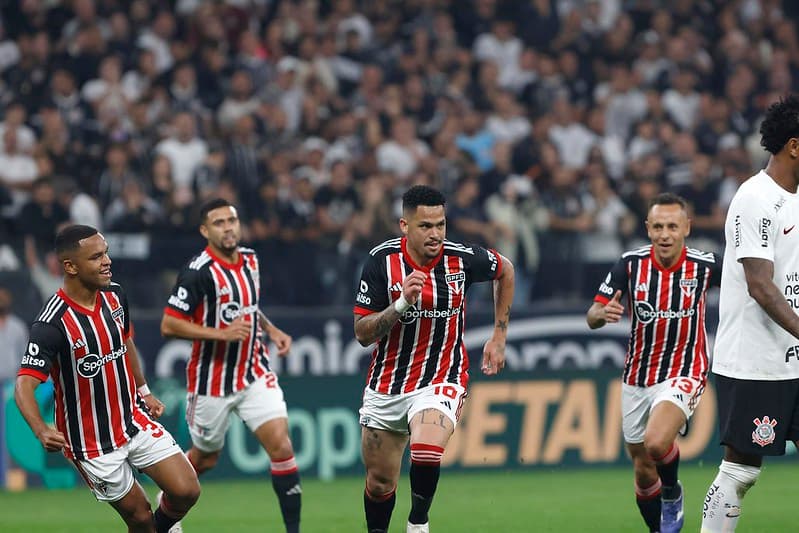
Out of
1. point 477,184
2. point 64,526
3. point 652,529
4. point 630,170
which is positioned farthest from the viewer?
point 630,170

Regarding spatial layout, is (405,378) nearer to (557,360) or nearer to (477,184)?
(557,360)

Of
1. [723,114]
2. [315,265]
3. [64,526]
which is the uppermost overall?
[723,114]

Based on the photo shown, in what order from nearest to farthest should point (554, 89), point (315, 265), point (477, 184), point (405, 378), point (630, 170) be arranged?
point (405, 378) < point (315, 265) < point (477, 184) < point (630, 170) < point (554, 89)

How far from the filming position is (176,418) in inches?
531

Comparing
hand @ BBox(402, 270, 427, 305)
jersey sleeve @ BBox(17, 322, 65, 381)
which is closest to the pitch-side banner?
jersey sleeve @ BBox(17, 322, 65, 381)

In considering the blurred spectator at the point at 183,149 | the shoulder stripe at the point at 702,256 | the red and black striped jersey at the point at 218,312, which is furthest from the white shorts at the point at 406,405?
the blurred spectator at the point at 183,149

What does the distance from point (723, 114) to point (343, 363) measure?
7845mm

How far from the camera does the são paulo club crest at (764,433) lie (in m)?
7.08

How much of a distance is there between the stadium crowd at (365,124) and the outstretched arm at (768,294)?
792cm

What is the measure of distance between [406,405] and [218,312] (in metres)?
2.19

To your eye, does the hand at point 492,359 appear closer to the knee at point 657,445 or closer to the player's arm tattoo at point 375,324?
the player's arm tattoo at point 375,324

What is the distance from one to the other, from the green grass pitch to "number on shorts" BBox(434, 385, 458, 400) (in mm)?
2227

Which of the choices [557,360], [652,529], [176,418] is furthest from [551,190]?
[652,529]

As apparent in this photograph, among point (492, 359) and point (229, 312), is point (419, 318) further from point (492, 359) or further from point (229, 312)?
point (229, 312)
